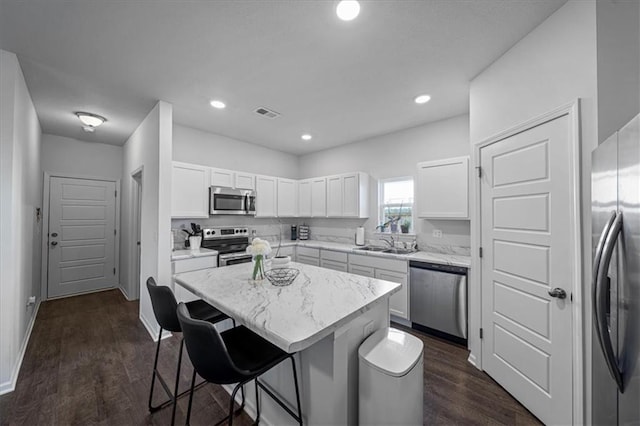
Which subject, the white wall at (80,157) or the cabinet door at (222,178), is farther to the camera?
the white wall at (80,157)

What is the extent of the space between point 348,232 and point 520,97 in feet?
10.3

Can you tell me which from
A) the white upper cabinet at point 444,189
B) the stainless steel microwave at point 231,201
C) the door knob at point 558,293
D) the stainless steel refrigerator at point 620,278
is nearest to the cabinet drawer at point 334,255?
the white upper cabinet at point 444,189

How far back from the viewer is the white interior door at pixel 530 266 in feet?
5.24

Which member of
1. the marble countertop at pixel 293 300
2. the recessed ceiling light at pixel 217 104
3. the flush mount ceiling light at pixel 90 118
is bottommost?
the marble countertop at pixel 293 300

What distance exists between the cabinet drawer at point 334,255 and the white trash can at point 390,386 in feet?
7.70

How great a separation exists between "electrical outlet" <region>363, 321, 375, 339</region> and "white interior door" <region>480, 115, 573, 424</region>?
47.4 inches

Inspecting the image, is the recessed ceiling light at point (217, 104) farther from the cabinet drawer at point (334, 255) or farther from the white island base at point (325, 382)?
the white island base at point (325, 382)

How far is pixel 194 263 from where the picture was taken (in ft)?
10.2

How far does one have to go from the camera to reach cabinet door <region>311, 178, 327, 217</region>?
458 cm

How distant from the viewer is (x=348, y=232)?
4602 mm

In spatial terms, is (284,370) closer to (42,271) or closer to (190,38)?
(190,38)

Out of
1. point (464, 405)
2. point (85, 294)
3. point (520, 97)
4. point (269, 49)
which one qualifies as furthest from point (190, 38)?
point (85, 294)

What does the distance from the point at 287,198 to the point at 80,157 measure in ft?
12.3

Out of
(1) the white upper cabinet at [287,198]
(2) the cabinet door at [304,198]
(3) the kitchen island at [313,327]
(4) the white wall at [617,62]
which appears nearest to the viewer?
(3) the kitchen island at [313,327]
